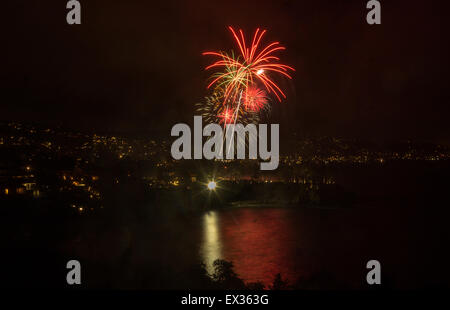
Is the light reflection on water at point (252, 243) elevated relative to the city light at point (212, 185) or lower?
lower

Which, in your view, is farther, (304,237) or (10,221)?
(304,237)

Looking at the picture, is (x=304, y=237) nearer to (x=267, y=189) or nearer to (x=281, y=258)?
(x=281, y=258)

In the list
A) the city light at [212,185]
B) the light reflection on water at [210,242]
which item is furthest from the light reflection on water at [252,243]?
the city light at [212,185]

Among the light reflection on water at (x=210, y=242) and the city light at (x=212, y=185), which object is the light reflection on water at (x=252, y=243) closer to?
the light reflection on water at (x=210, y=242)

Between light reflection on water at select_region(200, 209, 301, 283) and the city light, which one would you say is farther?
the city light

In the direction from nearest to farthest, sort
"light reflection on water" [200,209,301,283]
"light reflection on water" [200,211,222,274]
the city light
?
"light reflection on water" [200,209,301,283], "light reflection on water" [200,211,222,274], the city light

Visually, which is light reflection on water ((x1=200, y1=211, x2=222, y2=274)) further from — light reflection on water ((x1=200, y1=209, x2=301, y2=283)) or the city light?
the city light

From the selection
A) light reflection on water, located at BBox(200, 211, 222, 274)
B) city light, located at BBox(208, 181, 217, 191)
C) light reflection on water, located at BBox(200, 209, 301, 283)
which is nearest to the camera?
light reflection on water, located at BBox(200, 209, 301, 283)

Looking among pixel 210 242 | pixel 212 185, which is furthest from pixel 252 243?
pixel 212 185

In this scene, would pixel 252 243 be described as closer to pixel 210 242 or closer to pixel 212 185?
pixel 210 242

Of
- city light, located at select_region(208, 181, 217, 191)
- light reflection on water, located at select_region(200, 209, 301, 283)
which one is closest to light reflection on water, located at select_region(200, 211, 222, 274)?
light reflection on water, located at select_region(200, 209, 301, 283)
